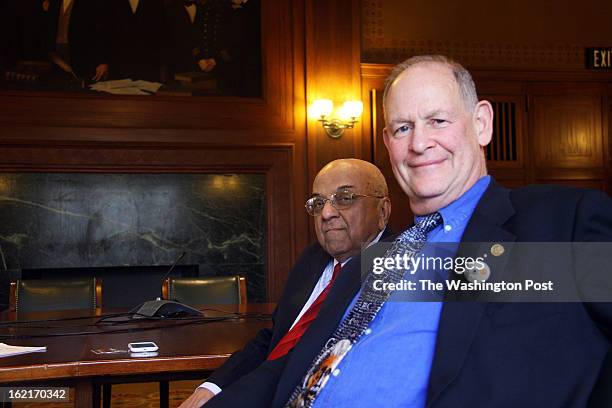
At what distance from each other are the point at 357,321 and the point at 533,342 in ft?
1.49

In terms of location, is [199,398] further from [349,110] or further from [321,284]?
[349,110]

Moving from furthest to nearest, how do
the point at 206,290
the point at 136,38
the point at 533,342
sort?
the point at 136,38 < the point at 206,290 < the point at 533,342

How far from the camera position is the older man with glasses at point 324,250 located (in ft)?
7.07

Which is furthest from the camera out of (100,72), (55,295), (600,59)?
(100,72)

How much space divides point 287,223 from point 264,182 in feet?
1.57

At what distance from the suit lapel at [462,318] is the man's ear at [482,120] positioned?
0.21 meters

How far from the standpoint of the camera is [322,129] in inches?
264

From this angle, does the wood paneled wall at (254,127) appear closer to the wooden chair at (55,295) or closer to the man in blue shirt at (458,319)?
the wooden chair at (55,295)

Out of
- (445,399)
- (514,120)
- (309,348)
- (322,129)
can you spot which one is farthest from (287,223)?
(445,399)

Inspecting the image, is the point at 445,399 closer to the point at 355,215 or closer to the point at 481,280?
the point at 481,280

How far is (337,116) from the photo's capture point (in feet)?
21.9

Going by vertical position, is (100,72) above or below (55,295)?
above

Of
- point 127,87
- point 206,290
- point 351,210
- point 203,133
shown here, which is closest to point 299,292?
point 351,210

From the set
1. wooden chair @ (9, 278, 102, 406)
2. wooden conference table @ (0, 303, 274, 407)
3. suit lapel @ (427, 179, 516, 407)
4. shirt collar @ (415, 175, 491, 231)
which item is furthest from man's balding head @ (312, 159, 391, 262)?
wooden chair @ (9, 278, 102, 406)
